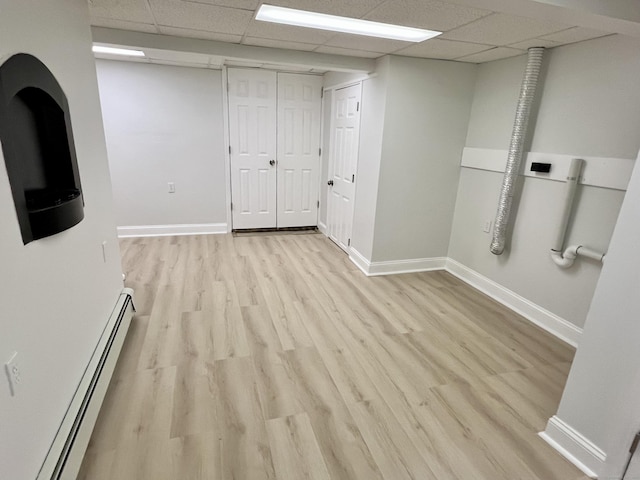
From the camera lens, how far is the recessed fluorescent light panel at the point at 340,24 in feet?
7.25

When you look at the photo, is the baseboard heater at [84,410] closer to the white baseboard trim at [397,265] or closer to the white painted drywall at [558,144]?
the white baseboard trim at [397,265]

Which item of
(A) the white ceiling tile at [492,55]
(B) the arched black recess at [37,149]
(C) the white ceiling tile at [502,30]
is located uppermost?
(A) the white ceiling tile at [492,55]

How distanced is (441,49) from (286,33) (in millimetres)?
1276

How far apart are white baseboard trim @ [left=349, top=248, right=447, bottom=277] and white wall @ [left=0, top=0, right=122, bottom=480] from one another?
2427 mm

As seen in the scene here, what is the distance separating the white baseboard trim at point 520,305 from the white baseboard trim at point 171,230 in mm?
3165

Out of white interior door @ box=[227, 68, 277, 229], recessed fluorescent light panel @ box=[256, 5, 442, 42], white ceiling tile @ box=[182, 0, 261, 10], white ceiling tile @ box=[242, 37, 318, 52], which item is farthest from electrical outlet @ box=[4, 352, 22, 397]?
white interior door @ box=[227, 68, 277, 229]

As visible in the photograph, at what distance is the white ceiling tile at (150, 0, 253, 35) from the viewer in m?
2.10

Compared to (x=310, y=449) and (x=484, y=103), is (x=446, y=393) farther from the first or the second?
(x=484, y=103)

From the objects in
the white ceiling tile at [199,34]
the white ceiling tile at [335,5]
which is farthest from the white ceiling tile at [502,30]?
the white ceiling tile at [199,34]

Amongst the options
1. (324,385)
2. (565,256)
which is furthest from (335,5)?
(565,256)

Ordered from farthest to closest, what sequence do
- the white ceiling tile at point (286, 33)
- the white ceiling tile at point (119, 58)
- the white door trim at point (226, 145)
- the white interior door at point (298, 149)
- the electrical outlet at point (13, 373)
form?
the white interior door at point (298, 149), the white door trim at point (226, 145), the white ceiling tile at point (119, 58), the white ceiling tile at point (286, 33), the electrical outlet at point (13, 373)

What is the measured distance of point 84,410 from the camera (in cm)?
162

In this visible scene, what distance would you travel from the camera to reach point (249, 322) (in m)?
2.78

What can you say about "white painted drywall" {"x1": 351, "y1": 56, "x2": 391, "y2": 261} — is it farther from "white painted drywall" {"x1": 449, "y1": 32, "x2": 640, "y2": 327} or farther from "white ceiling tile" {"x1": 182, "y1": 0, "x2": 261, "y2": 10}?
"white ceiling tile" {"x1": 182, "y1": 0, "x2": 261, "y2": 10}
